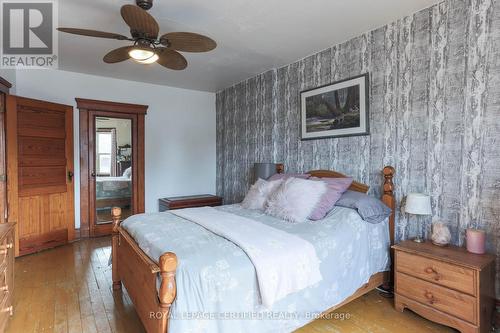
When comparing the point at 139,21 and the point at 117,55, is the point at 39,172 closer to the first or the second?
the point at 117,55

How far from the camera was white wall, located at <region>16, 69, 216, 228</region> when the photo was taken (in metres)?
3.97

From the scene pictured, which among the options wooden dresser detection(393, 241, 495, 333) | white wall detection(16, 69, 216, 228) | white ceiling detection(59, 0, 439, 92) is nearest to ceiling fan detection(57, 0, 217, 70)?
white ceiling detection(59, 0, 439, 92)

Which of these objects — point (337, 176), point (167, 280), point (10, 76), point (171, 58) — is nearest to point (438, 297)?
point (337, 176)

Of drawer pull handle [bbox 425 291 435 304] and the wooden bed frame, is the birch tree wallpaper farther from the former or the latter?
drawer pull handle [bbox 425 291 435 304]

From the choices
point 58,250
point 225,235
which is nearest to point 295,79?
point 225,235

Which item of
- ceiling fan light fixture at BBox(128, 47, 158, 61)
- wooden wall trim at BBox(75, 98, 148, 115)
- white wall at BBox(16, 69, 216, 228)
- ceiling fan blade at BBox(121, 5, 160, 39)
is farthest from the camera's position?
wooden wall trim at BBox(75, 98, 148, 115)

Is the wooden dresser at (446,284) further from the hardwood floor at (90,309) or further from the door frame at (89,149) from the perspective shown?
the door frame at (89,149)

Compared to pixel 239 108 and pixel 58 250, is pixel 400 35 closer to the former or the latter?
pixel 239 108

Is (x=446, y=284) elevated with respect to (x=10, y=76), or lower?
lower

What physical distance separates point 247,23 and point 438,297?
2.74 metres

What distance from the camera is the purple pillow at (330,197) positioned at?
2.40 meters

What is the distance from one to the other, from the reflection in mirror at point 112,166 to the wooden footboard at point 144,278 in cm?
210

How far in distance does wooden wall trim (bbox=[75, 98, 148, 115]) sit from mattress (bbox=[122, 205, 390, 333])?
101 inches

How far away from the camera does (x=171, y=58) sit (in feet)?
7.82
